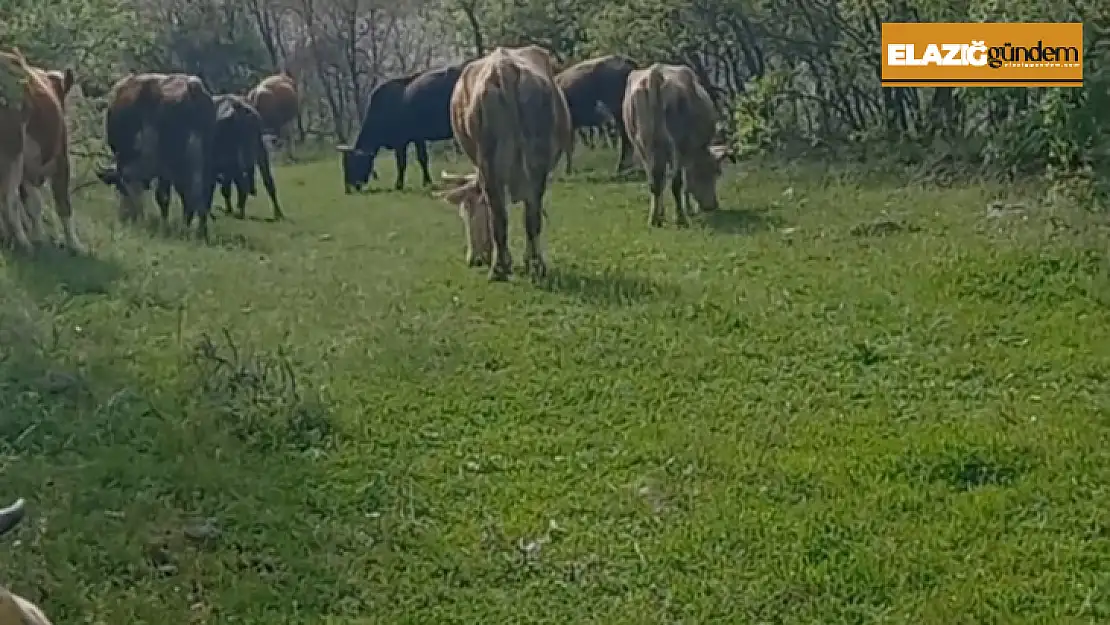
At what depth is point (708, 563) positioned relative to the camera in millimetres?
5891

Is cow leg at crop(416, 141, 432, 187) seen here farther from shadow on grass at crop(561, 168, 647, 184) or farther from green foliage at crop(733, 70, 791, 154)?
green foliage at crop(733, 70, 791, 154)

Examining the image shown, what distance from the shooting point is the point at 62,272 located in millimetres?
11438

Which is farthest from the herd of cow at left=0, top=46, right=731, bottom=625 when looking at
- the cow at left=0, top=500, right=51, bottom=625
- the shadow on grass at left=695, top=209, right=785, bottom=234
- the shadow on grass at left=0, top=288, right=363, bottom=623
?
the cow at left=0, top=500, right=51, bottom=625

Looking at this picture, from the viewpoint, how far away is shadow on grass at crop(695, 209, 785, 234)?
14227mm

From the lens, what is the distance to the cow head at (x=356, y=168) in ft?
76.0

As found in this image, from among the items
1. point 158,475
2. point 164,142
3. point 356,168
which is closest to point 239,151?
point 164,142

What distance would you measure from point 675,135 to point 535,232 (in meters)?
4.43

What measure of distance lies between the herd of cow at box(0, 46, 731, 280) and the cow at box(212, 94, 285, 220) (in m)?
0.02

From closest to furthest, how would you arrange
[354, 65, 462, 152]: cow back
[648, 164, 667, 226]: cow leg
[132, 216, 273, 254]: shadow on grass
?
[132, 216, 273, 254]: shadow on grass, [648, 164, 667, 226]: cow leg, [354, 65, 462, 152]: cow back

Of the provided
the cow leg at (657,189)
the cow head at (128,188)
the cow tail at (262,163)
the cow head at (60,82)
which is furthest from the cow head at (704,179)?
the cow head at (60,82)

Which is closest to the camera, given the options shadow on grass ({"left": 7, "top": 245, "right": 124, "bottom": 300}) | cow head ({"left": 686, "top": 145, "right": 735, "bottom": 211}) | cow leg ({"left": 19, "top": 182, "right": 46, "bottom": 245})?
shadow on grass ({"left": 7, "top": 245, "right": 124, "bottom": 300})

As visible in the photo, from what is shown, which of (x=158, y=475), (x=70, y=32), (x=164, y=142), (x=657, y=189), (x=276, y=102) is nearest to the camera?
(x=158, y=475)

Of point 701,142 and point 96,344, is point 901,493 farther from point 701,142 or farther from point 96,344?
point 701,142

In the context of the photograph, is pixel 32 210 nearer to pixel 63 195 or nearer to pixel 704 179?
pixel 63 195
